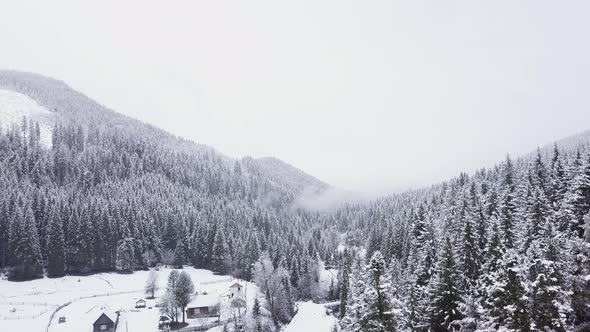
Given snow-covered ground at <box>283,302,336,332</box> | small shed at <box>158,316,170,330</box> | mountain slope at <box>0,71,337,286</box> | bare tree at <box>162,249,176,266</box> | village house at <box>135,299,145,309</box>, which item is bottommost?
snow-covered ground at <box>283,302,336,332</box>

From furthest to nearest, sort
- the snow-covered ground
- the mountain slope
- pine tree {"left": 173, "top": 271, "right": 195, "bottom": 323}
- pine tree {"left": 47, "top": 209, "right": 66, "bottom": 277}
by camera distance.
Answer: the mountain slope < pine tree {"left": 47, "top": 209, "right": 66, "bottom": 277} < the snow-covered ground < pine tree {"left": 173, "top": 271, "right": 195, "bottom": 323}

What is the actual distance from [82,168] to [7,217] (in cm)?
6061

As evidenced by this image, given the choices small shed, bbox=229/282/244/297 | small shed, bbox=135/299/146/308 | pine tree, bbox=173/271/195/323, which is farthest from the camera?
small shed, bbox=229/282/244/297

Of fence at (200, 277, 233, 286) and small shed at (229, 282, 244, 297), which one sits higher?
fence at (200, 277, 233, 286)

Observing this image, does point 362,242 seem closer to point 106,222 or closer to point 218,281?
point 218,281

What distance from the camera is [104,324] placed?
244 feet

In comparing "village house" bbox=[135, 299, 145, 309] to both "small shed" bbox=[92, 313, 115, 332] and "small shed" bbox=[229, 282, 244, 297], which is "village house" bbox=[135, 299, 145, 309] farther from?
"small shed" bbox=[229, 282, 244, 297]

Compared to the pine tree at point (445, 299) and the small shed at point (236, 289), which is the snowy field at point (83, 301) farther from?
the pine tree at point (445, 299)

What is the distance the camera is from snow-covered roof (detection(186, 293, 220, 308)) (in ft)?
292

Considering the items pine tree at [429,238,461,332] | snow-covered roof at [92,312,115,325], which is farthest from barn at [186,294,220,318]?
pine tree at [429,238,461,332]

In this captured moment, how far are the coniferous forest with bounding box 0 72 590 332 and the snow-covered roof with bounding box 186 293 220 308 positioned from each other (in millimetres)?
13419

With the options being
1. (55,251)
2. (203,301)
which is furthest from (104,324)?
(55,251)

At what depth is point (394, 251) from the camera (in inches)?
3814

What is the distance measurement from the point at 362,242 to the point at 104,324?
133103 mm
